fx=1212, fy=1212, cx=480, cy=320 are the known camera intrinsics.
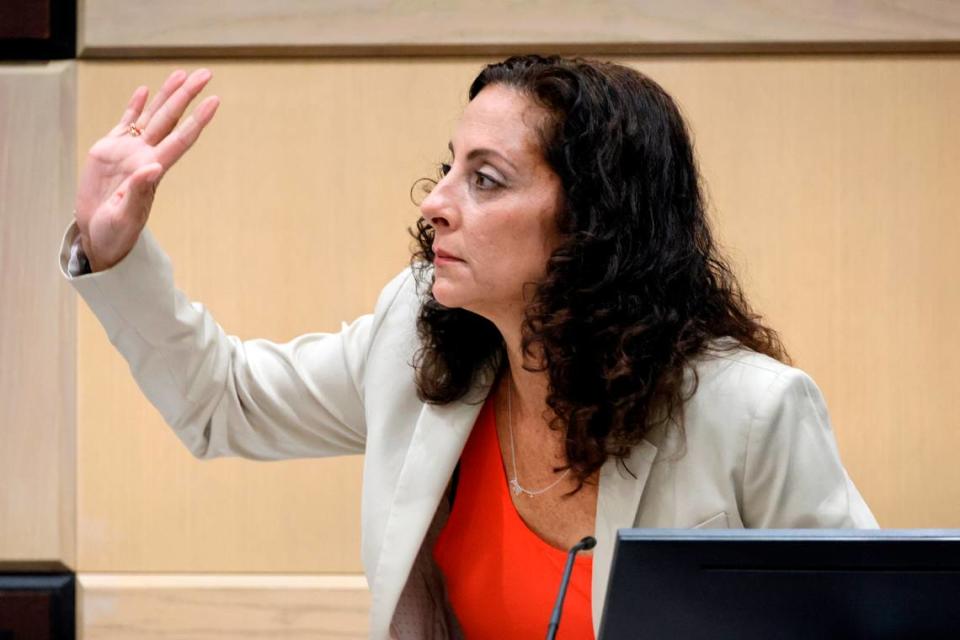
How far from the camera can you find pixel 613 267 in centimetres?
130

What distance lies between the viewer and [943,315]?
6.24 ft

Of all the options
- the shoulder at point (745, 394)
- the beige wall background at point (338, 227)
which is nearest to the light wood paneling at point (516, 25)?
the beige wall background at point (338, 227)

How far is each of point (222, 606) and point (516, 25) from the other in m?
1.03

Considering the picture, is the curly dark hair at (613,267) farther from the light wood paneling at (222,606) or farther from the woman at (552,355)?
the light wood paneling at (222,606)

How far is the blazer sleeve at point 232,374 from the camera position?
1.37 metres

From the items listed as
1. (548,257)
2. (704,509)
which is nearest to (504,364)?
(548,257)

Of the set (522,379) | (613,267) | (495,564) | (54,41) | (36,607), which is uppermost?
(54,41)

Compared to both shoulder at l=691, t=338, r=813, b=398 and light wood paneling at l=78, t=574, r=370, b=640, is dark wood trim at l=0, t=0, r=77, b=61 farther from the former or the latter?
shoulder at l=691, t=338, r=813, b=398

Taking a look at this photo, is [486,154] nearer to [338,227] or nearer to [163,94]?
[163,94]

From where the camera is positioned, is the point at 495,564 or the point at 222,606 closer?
the point at 495,564

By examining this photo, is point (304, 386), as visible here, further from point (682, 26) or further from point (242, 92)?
point (682, 26)

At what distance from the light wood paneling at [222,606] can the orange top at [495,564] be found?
21.1 inches

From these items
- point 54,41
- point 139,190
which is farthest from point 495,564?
point 54,41

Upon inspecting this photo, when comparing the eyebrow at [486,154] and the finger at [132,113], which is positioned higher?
the finger at [132,113]
